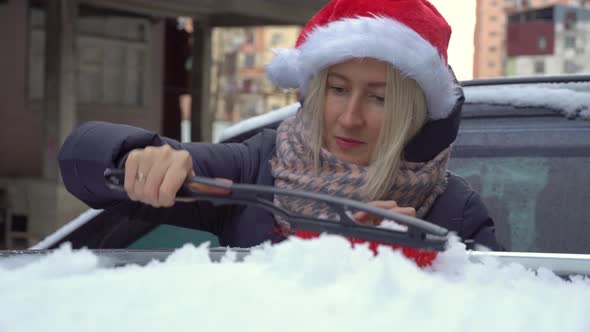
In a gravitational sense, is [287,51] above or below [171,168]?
above

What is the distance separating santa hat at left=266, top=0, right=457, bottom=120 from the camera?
1634mm

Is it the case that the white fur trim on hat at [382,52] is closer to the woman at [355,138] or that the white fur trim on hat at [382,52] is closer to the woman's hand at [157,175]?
the woman at [355,138]

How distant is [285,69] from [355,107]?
0.88ft

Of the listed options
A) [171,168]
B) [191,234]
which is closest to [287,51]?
[191,234]

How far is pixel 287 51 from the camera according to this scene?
1839mm

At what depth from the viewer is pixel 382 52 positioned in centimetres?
162

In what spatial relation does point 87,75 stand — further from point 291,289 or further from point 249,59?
point 249,59

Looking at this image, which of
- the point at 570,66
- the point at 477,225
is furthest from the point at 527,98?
the point at 570,66

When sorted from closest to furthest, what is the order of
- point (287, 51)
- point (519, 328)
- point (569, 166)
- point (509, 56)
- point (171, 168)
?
point (519, 328), point (171, 168), point (287, 51), point (569, 166), point (509, 56)

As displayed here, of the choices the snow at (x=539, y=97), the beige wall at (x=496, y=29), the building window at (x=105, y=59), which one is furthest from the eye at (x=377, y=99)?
the beige wall at (x=496, y=29)

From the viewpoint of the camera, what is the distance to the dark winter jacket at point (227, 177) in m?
1.49

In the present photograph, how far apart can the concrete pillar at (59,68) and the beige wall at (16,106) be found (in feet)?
4.62

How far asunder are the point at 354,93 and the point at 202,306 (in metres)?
0.77

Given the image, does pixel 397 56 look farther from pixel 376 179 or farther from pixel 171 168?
pixel 171 168
